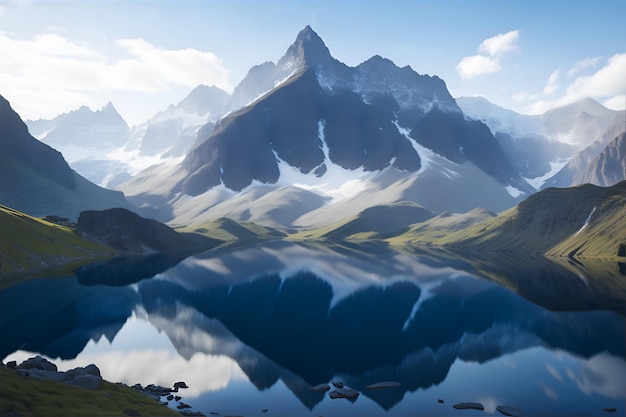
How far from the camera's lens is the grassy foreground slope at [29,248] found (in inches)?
5810

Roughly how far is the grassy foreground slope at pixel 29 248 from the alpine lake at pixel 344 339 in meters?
20.0

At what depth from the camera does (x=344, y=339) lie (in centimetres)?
7762

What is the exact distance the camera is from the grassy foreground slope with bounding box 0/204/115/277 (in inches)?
5810

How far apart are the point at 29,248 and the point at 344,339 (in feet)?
423

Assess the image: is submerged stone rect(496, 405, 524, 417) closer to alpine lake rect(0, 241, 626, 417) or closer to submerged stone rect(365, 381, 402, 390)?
alpine lake rect(0, 241, 626, 417)

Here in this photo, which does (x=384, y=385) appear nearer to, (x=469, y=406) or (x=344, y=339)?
(x=469, y=406)

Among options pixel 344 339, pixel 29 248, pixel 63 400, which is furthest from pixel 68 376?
pixel 29 248

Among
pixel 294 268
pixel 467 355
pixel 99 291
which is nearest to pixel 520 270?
pixel 294 268

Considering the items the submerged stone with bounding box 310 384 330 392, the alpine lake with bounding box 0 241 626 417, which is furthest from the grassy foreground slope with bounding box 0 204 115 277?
the submerged stone with bounding box 310 384 330 392

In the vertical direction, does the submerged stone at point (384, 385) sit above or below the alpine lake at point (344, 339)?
below

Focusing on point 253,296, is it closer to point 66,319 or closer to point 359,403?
point 66,319

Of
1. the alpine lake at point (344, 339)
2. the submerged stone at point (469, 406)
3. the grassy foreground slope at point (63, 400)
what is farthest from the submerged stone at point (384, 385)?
the grassy foreground slope at point (63, 400)

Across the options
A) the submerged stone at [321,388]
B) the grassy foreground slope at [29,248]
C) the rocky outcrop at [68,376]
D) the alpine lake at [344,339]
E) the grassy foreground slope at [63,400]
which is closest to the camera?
the grassy foreground slope at [63,400]

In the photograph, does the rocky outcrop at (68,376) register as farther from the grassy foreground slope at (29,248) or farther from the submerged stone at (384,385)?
the grassy foreground slope at (29,248)
